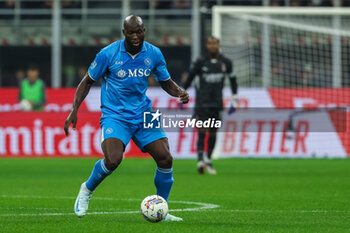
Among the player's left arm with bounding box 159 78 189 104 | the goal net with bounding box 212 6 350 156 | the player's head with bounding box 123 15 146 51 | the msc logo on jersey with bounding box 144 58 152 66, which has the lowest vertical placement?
the goal net with bounding box 212 6 350 156

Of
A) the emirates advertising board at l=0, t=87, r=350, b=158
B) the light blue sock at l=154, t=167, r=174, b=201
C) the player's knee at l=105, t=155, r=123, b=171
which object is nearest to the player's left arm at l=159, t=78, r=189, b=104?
the light blue sock at l=154, t=167, r=174, b=201

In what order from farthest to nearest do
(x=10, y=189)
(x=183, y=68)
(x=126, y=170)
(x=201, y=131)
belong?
1. (x=183, y=68)
2. (x=126, y=170)
3. (x=201, y=131)
4. (x=10, y=189)

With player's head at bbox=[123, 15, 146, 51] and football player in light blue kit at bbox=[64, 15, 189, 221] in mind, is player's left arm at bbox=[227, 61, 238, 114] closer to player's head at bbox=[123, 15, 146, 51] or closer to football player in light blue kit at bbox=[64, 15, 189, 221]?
football player in light blue kit at bbox=[64, 15, 189, 221]

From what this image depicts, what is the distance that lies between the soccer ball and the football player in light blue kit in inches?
14.1

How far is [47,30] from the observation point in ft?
104

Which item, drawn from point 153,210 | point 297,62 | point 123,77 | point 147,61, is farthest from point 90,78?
point 297,62

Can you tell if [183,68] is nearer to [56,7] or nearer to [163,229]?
[56,7]

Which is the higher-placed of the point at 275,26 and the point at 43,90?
the point at 275,26

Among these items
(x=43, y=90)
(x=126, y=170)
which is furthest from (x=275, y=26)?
(x=126, y=170)

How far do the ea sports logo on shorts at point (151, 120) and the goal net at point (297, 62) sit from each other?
1202 cm

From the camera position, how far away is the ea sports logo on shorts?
828cm

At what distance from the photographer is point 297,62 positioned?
2289cm

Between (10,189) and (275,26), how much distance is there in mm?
12219

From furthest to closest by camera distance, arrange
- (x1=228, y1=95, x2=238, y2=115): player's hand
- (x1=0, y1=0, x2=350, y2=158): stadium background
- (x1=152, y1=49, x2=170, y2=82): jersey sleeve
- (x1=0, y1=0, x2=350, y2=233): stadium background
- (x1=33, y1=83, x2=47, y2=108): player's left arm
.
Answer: (x1=33, y1=83, x2=47, y2=108): player's left arm, (x1=0, y1=0, x2=350, y2=158): stadium background, (x1=228, y1=95, x2=238, y2=115): player's hand, (x1=0, y1=0, x2=350, y2=233): stadium background, (x1=152, y1=49, x2=170, y2=82): jersey sleeve
